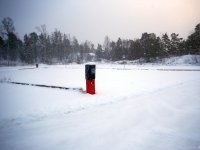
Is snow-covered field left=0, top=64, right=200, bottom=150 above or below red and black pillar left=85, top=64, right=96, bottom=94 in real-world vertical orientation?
below

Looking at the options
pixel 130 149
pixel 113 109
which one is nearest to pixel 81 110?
pixel 113 109

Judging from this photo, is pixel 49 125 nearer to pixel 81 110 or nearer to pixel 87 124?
pixel 87 124

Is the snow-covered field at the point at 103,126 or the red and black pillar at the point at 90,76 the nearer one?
the snow-covered field at the point at 103,126

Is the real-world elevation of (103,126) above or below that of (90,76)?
below

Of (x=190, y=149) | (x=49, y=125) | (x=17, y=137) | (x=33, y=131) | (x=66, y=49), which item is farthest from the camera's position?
(x=66, y=49)

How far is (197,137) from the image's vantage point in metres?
3.34

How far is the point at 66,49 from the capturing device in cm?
9031

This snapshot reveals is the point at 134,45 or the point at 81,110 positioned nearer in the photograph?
the point at 81,110

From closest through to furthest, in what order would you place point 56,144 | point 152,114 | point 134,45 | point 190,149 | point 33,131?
point 190,149
point 56,144
point 33,131
point 152,114
point 134,45

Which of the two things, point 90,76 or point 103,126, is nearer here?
point 103,126

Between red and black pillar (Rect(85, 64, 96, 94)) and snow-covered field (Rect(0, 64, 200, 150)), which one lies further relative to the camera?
red and black pillar (Rect(85, 64, 96, 94))

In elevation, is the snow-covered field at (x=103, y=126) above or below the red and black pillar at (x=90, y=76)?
below

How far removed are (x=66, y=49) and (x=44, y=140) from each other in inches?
3538

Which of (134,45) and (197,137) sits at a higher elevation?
(134,45)
